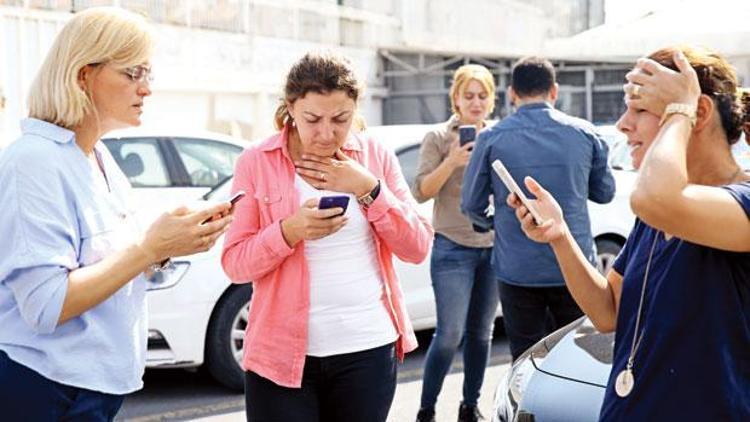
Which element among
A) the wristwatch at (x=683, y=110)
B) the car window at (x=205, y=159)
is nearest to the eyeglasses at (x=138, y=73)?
the wristwatch at (x=683, y=110)

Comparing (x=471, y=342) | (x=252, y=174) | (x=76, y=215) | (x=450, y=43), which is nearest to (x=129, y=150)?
(x=471, y=342)

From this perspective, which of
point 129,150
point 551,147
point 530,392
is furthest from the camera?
point 129,150

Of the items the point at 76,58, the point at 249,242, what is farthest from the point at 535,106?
the point at 76,58

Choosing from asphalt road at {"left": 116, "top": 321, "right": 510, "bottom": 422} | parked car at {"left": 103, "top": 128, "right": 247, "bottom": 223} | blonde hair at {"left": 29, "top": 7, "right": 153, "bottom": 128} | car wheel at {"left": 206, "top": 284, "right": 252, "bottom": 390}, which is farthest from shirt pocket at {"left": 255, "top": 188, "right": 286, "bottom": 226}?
parked car at {"left": 103, "top": 128, "right": 247, "bottom": 223}

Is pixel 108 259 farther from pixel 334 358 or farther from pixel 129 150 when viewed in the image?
pixel 129 150

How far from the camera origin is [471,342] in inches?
209

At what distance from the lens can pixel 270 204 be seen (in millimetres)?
3133

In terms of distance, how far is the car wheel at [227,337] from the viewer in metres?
6.06

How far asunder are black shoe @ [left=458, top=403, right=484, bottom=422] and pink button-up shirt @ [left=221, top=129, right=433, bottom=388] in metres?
2.19

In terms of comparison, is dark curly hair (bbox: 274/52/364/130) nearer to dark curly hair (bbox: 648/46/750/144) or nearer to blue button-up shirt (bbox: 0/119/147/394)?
blue button-up shirt (bbox: 0/119/147/394)

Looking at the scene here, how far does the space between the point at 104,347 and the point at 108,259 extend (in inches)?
8.9

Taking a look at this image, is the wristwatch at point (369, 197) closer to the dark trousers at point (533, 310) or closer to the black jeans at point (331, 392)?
the black jeans at point (331, 392)

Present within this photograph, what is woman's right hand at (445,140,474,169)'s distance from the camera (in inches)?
203

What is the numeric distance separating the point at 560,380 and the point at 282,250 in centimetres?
119
